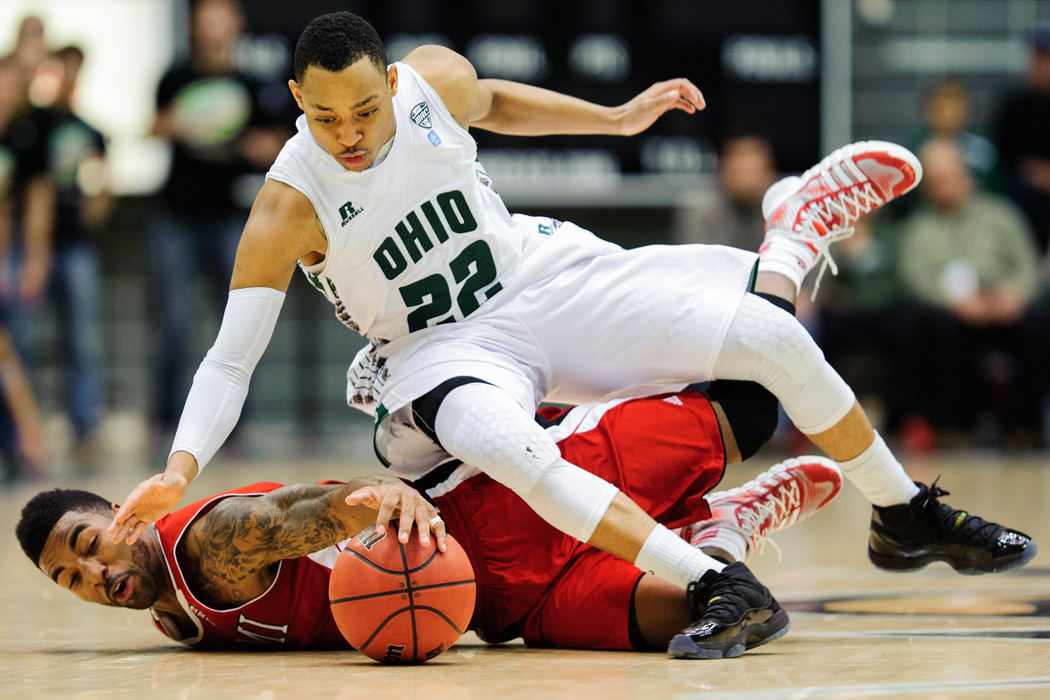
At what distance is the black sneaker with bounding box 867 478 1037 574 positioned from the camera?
4043 mm

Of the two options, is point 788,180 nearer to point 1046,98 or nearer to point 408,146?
point 408,146

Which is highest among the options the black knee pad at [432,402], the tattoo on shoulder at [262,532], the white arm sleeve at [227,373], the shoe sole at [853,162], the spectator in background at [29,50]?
the spectator in background at [29,50]

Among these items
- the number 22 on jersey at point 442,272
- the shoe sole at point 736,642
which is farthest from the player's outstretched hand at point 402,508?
the number 22 on jersey at point 442,272

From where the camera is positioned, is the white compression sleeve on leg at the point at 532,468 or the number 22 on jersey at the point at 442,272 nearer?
the white compression sleeve on leg at the point at 532,468

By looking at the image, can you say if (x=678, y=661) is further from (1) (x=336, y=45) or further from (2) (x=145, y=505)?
(1) (x=336, y=45)

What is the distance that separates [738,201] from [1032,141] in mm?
2385

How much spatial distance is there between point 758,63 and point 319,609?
26.4 feet

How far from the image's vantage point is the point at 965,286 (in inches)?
399

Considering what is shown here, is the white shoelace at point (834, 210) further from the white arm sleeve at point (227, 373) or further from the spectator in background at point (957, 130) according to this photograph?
the spectator in background at point (957, 130)

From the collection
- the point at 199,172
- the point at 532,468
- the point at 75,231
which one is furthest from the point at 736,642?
the point at 75,231

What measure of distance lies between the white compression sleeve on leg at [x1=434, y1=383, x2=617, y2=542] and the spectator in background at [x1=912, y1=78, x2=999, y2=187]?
765 cm

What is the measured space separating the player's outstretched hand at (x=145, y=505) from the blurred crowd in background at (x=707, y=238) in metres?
5.82

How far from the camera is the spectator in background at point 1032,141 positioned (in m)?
10.3

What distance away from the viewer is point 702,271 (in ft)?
13.6
